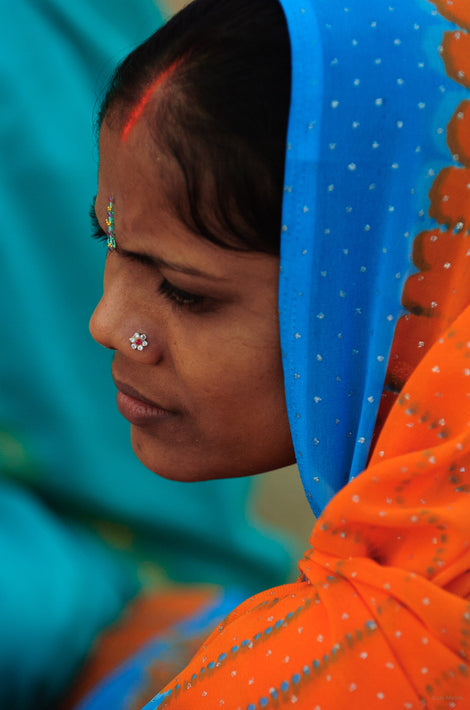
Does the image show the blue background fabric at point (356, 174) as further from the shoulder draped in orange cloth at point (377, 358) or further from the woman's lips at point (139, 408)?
the woman's lips at point (139, 408)

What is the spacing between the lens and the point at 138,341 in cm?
77

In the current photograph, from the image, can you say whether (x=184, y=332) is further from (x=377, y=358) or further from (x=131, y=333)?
(x=377, y=358)

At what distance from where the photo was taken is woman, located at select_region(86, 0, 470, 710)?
0.66 meters

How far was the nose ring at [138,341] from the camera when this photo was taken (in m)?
0.77

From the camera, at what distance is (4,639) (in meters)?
1.01

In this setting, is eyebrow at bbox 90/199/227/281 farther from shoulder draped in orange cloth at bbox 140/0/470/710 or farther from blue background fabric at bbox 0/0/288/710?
blue background fabric at bbox 0/0/288/710

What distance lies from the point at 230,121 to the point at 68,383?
70 cm

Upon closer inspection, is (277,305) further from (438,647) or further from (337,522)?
(438,647)

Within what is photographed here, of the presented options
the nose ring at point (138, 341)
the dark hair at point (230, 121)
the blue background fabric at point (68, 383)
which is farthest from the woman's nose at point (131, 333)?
the blue background fabric at point (68, 383)

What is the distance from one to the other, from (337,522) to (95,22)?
97cm

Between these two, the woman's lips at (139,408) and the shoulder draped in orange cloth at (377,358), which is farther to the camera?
the woman's lips at (139,408)

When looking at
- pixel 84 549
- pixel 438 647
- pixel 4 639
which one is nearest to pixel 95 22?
pixel 84 549

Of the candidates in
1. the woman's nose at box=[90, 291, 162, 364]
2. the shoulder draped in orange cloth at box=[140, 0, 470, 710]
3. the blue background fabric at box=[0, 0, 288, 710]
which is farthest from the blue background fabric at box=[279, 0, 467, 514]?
the blue background fabric at box=[0, 0, 288, 710]

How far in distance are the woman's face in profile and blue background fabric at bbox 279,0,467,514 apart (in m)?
0.04
